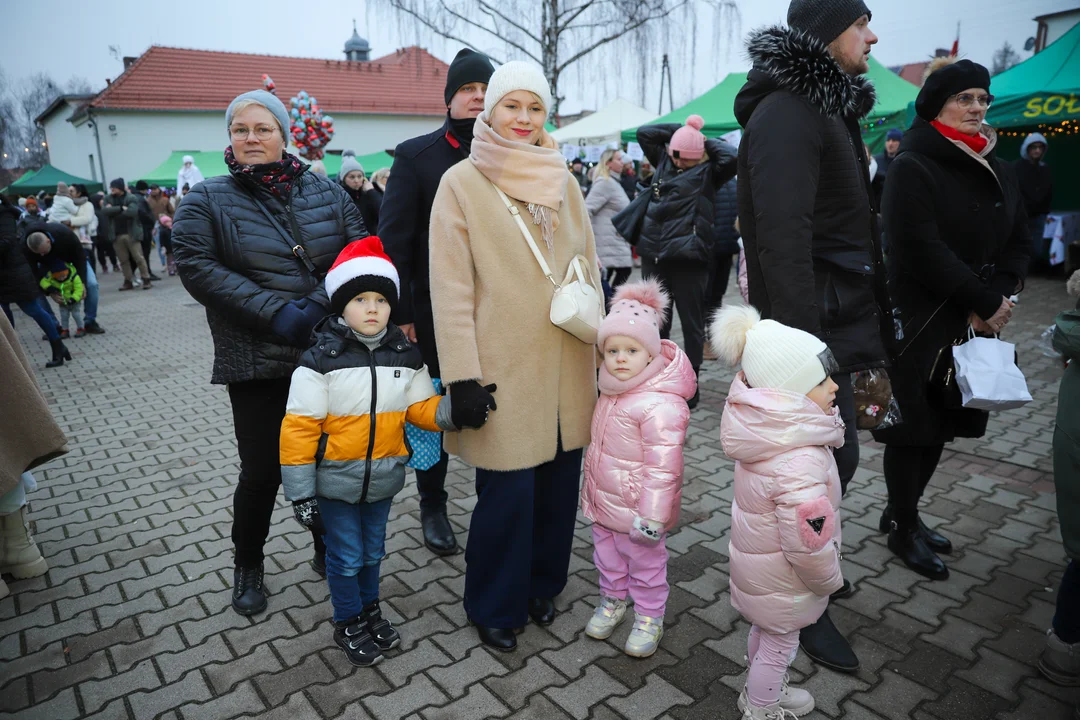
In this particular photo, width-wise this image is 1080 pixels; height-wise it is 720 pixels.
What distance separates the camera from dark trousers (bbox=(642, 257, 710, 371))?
5445 millimetres

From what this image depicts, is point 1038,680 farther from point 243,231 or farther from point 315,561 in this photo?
point 243,231

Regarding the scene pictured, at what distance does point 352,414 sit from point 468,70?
1579 mm


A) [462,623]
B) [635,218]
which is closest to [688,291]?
[635,218]

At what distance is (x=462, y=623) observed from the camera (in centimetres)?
286

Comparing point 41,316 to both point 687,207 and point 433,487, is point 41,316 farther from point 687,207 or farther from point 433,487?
point 687,207

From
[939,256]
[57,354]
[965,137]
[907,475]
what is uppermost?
[965,137]

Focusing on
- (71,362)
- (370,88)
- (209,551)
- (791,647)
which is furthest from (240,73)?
(791,647)

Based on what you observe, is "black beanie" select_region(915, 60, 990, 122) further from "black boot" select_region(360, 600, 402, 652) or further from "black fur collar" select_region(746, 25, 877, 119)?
"black boot" select_region(360, 600, 402, 652)

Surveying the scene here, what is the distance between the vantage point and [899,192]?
2.96 m

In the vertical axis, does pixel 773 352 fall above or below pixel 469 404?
above

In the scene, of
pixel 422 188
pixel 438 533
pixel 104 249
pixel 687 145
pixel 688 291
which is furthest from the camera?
pixel 104 249

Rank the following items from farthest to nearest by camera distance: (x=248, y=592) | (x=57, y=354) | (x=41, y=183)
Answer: (x=41, y=183) < (x=57, y=354) < (x=248, y=592)

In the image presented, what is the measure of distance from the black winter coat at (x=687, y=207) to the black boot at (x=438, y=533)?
9.11 feet

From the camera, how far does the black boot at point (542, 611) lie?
2.83m
